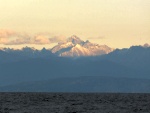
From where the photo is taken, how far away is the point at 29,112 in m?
110

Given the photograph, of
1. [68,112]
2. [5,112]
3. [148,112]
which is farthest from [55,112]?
[148,112]

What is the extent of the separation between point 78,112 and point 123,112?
388 inches

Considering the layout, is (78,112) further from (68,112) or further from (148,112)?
(148,112)

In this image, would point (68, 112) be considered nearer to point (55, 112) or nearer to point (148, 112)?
point (55, 112)

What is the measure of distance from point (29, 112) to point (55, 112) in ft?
17.2

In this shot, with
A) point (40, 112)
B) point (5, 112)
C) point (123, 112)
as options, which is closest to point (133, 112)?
point (123, 112)

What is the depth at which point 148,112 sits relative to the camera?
113250 millimetres

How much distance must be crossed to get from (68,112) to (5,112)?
12.7m

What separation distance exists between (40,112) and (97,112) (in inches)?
470

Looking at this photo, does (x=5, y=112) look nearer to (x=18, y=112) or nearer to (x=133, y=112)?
(x=18, y=112)

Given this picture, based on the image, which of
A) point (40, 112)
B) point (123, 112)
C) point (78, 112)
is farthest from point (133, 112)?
point (40, 112)

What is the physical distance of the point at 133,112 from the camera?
374 ft

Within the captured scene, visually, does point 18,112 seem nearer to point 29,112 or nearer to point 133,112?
point 29,112

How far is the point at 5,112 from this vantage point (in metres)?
108
